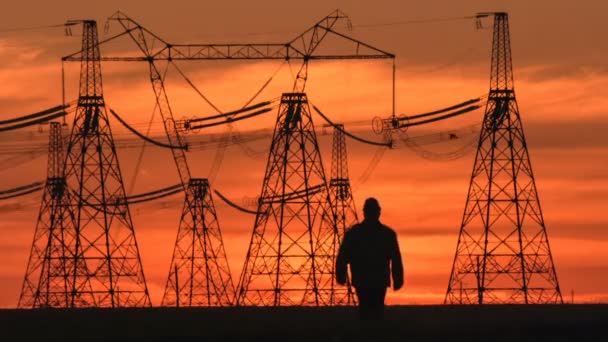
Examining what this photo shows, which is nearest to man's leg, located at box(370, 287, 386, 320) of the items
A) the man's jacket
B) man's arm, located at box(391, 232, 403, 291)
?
the man's jacket

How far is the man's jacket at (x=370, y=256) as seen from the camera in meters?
37.1

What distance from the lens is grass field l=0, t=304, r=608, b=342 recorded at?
37.5 meters

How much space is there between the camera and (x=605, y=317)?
4497 cm

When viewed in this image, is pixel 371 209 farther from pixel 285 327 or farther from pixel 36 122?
pixel 36 122

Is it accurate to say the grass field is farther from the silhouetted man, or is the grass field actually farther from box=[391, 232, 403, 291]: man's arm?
box=[391, 232, 403, 291]: man's arm

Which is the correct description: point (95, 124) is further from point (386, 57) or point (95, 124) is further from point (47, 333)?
point (47, 333)

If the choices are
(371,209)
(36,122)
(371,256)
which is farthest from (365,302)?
(36,122)

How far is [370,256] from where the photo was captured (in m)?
37.2

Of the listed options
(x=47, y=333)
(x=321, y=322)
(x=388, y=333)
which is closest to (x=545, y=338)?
(x=388, y=333)

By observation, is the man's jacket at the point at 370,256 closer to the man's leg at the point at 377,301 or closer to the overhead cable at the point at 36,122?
the man's leg at the point at 377,301

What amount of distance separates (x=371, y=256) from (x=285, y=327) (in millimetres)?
4059

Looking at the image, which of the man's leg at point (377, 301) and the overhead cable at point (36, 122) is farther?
the overhead cable at point (36, 122)

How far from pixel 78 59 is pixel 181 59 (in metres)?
9.14

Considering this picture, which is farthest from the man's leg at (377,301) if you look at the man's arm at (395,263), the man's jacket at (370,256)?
the man's arm at (395,263)
